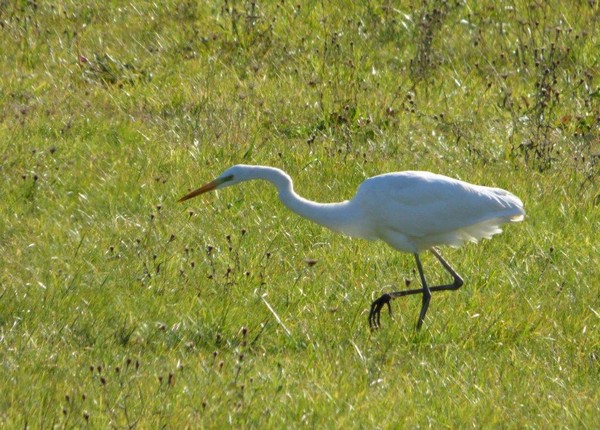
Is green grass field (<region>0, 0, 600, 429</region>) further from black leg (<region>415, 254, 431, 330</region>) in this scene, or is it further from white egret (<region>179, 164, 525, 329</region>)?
white egret (<region>179, 164, 525, 329</region>)

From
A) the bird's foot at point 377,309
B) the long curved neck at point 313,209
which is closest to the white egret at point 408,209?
the long curved neck at point 313,209

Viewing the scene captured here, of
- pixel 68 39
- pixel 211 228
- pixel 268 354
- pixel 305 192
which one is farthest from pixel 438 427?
pixel 68 39

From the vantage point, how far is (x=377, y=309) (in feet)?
19.3

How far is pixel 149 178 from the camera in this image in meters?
7.36

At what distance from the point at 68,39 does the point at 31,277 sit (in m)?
4.22

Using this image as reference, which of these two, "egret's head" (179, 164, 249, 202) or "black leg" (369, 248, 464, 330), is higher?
"egret's head" (179, 164, 249, 202)

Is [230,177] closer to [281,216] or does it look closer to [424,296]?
[281,216]

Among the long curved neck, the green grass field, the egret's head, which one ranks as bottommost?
the green grass field

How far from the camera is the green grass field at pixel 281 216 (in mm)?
4848

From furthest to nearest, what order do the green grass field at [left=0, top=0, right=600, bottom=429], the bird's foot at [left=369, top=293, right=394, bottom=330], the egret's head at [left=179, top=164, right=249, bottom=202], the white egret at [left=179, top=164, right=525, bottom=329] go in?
the white egret at [left=179, top=164, right=525, bottom=329] → the egret's head at [left=179, top=164, right=249, bottom=202] → the bird's foot at [left=369, top=293, right=394, bottom=330] → the green grass field at [left=0, top=0, right=600, bottom=429]

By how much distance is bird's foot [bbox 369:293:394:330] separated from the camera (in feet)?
18.8

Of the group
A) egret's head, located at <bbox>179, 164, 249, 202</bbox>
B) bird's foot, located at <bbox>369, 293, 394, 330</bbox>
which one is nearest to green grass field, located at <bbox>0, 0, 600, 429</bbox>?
bird's foot, located at <bbox>369, 293, 394, 330</bbox>

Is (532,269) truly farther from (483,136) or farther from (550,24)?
(550,24)

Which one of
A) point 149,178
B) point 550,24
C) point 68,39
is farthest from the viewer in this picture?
point 550,24
